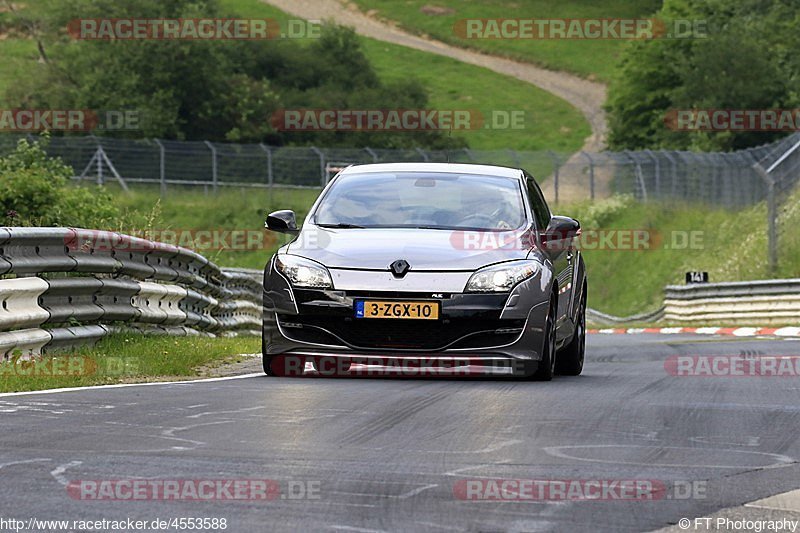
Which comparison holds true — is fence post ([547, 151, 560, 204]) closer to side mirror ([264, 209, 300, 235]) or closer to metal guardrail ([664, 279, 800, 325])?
metal guardrail ([664, 279, 800, 325])

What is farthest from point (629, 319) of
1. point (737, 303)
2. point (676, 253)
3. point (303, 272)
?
point (303, 272)

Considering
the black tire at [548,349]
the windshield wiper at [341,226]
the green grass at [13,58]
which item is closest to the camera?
the black tire at [548,349]

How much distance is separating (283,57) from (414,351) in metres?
81.8

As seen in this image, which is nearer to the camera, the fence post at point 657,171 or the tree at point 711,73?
the fence post at point 657,171

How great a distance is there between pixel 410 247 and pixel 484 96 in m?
85.5

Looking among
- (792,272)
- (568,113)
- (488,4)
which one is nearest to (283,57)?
(568,113)

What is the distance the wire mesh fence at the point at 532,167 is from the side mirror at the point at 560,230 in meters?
20.6

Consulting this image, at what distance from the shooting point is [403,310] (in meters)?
11.1

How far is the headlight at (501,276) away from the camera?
1117 cm

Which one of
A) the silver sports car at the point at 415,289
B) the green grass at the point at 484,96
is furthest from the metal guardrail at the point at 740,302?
the green grass at the point at 484,96

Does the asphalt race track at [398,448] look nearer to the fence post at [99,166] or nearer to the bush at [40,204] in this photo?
the bush at [40,204]

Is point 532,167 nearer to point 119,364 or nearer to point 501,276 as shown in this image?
point 119,364

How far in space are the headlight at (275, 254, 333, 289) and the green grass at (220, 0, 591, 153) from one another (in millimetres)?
73898

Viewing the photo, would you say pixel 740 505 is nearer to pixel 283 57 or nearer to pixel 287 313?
pixel 287 313
